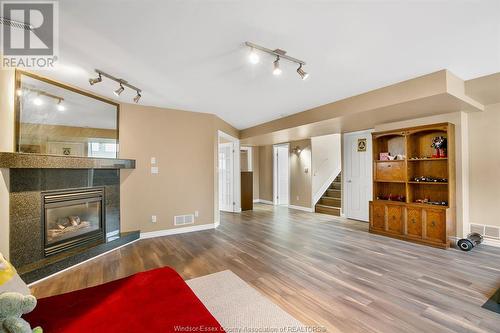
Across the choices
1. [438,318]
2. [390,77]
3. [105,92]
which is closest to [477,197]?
[390,77]

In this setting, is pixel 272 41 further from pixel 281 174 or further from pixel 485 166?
pixel 281 174

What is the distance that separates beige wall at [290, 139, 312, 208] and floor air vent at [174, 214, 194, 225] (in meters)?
3.82

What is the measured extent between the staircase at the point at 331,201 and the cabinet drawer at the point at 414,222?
230cm

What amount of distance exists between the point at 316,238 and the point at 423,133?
2841 mm

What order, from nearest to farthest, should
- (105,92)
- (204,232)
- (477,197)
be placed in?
(105,92) < (477,197) < (204,232)

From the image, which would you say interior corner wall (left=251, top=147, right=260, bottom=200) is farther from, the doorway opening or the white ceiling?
the white ceiling

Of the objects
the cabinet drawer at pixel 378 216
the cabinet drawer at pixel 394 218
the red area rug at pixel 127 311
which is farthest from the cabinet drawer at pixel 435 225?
the red area rug at pixel 127 311

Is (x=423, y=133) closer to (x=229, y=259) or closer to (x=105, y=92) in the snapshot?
(x=229, y=259)

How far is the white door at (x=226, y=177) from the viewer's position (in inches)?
275

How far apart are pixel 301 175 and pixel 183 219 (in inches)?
164

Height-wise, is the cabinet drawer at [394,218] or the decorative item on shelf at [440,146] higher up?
the decorative item on shelf at [440,146]

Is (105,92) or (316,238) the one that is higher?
(105,92)

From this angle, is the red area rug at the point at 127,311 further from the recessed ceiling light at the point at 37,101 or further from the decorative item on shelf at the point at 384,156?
the decorative item on shelf at the point at 384,156

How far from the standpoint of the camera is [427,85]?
119 inches
